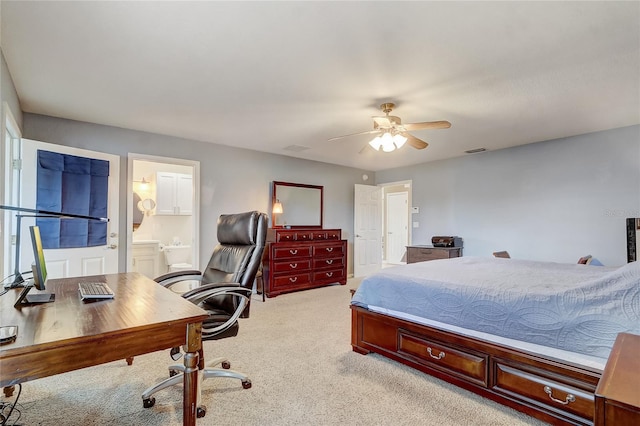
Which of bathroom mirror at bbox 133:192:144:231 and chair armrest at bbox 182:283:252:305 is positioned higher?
bathroom mirror at bbox 133:192:144:231

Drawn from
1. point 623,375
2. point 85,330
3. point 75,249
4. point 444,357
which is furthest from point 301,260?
point 623,375

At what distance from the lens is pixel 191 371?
1320mm

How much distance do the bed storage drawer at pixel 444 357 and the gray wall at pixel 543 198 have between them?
10.7 ft

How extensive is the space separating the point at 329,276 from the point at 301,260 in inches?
26.5

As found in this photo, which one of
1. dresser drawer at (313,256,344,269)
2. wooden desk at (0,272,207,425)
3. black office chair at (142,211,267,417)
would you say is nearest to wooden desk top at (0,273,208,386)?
wooden desk at (0,272,207,425)

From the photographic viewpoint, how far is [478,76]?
2570 millimetres

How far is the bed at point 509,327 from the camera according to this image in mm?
1635

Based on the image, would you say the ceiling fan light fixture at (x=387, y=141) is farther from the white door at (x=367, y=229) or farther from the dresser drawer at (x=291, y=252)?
the white door at (x=367, y=229)

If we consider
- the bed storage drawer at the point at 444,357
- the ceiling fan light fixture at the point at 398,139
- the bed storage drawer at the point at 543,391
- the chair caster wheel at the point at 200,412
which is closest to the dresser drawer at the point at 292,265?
the ceiling fan light fixture at the point at 398,139

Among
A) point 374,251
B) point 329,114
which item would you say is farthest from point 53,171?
point 374,251

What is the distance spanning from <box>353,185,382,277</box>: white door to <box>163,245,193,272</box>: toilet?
10.5ft

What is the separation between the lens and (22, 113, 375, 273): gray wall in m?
3.73

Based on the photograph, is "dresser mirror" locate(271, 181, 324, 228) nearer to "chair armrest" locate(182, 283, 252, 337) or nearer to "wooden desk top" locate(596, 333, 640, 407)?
"chair armrest" locate(182, 283, 252, 337)

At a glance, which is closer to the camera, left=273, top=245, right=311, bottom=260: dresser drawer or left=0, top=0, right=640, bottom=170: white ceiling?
left=0, top=0, right=640, bottom=170: white ceiling
